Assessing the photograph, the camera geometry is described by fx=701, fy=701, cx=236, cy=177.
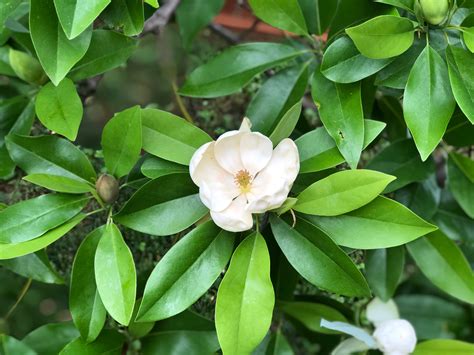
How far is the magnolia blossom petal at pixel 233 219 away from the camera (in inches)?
30.4

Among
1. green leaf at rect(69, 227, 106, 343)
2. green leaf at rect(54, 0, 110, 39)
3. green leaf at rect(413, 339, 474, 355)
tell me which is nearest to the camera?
green leaf at rect(54, 0, 110, 39)

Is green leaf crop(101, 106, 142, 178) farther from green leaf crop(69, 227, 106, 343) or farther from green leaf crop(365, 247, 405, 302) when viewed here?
green leaf crop(365, 247, 405, 302)

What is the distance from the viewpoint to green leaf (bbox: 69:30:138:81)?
35.5 inches

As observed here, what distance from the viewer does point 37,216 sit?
0.82 m

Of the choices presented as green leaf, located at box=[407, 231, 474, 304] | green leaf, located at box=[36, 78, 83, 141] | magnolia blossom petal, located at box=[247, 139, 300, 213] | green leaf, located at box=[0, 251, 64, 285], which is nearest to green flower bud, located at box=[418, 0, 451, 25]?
magnolia blossom petal, located at box=[247, 139, 300, 213]

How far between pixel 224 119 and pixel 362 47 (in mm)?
414

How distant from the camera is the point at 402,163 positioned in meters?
0.98

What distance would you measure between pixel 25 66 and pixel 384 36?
0.47 m

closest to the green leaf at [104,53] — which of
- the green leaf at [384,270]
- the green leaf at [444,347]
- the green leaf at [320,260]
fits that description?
the green leaf at [320,260]

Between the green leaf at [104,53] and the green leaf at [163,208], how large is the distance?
0.65 ft

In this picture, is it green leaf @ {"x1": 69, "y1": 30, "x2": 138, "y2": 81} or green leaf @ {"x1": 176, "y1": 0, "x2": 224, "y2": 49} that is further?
green leaf @ {"x1": 176, "y1": 0, "x2": 224, "y2": 49}

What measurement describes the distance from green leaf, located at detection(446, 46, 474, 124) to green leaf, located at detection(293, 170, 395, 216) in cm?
12

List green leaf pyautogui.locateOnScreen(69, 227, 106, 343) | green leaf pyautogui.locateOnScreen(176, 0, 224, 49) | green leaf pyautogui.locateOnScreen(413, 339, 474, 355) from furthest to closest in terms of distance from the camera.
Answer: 1. green leaf pyautogui.locateOnScreen(176, 0, 224, 49)
2. green leaf pyautogui.locateOnScreen(413, 339, 474, 355)
3. green leaf pyautogui.locateOnScreen(69, 227, 106, 343)

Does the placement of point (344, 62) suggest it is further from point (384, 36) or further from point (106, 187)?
point (106, 187)
